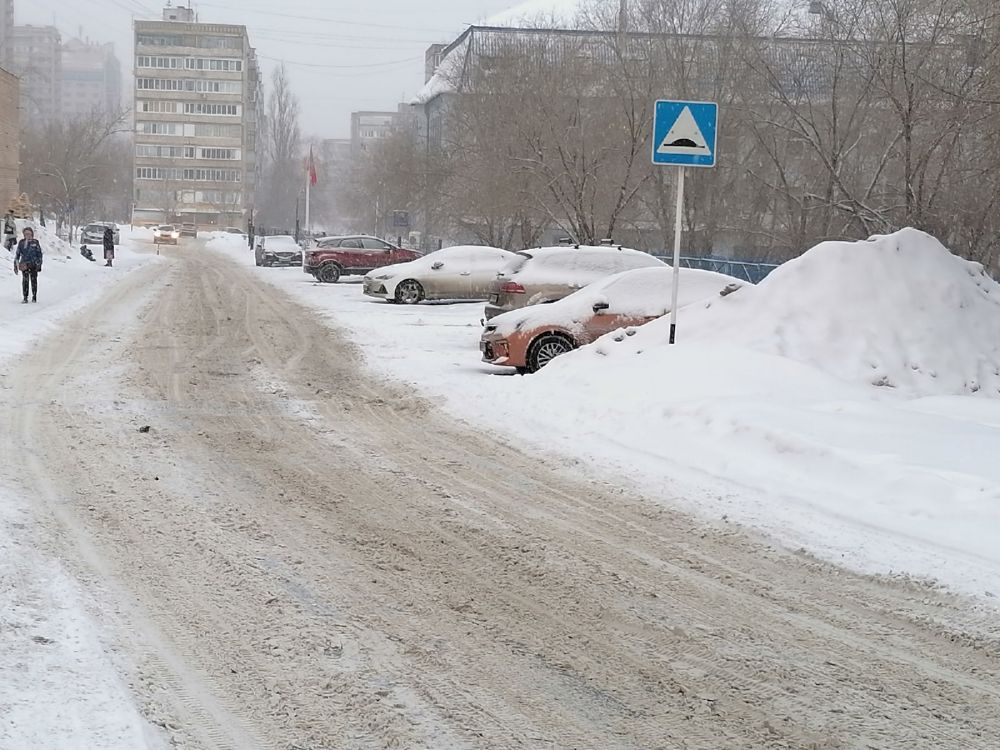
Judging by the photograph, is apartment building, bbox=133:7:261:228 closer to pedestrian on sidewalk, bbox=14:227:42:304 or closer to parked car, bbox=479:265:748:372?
pedestrian on sidewalk, bbox=14:227:42:304

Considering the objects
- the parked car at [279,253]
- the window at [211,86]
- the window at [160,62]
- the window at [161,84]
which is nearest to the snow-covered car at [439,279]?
the parked car at [279,253]

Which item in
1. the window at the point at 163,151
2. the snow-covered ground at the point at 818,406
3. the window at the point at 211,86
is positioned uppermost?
the window at the point at 211,86

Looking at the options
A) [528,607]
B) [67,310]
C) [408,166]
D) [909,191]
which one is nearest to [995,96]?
[909,191]

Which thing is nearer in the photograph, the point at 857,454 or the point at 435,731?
the point at 435,731

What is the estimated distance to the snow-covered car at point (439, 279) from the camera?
2753 cm

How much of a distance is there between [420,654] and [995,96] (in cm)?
1300

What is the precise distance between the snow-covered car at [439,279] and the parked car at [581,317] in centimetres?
1282

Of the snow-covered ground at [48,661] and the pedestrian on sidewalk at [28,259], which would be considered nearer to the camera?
the snow-covered ground at [48,661]

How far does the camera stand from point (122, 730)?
3.84 m

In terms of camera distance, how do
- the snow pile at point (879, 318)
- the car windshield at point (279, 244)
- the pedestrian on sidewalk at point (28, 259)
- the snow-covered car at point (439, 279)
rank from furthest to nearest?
the car windshield at point (279, 244) < the snow-covered car at point (439, 279) < the pedestrian on sidewalk at point (28, 259) < the snow pile at point (879, 318)

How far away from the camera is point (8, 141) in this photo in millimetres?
49531

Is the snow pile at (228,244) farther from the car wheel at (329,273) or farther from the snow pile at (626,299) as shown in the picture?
the snow pile at (626,299)

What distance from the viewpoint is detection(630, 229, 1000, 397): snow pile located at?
35.9 feet

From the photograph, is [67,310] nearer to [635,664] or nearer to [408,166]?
[635,664]
